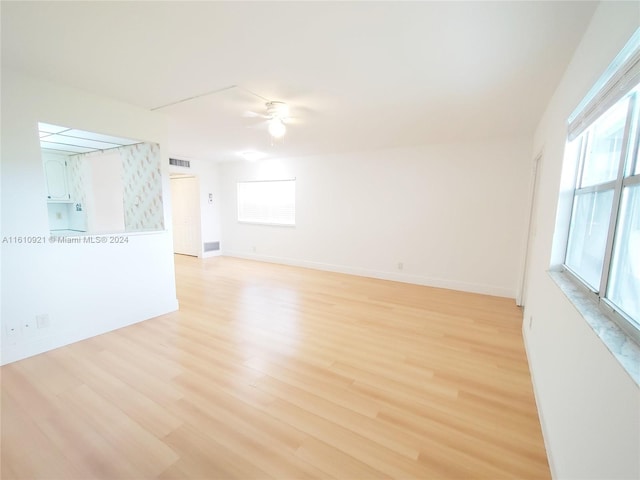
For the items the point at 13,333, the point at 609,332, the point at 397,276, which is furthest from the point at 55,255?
the point at 397,276

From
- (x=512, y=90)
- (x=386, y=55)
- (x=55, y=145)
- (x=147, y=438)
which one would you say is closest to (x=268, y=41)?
(x=386, y=55)

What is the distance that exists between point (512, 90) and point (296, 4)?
83.7 inches

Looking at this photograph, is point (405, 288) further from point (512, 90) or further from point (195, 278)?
point (195, 278)

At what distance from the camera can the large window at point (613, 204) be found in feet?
3.60

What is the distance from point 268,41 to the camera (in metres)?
1.81

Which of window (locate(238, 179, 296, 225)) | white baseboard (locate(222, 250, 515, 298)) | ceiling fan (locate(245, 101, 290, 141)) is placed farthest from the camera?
window (locate(238, 179, 296, 225))

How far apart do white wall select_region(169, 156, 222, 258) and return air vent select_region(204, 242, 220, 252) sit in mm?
79

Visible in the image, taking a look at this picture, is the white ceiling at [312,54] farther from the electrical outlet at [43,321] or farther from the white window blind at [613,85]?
the electrical outlet at [43,321]

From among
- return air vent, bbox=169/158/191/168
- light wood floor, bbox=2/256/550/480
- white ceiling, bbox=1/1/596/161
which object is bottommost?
light wood floor, bbox=2/256/550/480

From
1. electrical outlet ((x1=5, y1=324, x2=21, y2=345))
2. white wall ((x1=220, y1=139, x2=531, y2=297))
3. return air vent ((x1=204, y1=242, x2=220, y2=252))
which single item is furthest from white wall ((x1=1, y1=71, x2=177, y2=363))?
return air vent ((x1=204, y1=242, x2=220, y2=252))

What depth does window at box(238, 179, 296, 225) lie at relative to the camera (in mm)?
6387

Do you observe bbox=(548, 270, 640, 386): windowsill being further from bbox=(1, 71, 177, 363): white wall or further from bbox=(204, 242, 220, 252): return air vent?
bbox=(204, 242, 220, 252): return air vent

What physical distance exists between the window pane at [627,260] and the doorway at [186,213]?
7259 mm

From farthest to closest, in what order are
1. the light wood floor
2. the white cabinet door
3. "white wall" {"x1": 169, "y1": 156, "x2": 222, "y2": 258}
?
"white wall" {"x1": 169, "y1": 156, "x2": 222, "y2": 258}, the white cabinet door, the light wood floor
